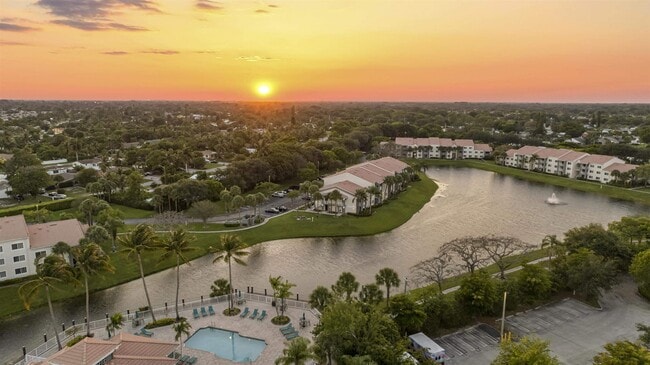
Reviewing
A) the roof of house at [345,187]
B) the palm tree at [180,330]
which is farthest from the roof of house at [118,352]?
the roof of house at [345,187]

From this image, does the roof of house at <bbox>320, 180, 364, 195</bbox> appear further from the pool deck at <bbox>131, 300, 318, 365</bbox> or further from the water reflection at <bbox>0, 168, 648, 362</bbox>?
the pool deck at <bbox>131, 300, 318, 365</bbox>

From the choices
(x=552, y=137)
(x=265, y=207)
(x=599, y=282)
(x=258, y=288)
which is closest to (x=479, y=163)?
(x=552, y=137)

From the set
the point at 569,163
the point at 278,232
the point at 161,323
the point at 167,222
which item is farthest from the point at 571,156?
the point at 161,323

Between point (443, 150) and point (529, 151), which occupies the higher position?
point (529, 151)

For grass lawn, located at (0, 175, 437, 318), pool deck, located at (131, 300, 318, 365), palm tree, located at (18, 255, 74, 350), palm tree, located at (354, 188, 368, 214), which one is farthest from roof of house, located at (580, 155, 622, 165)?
palm tree, located at (18, 255, 74, 350)

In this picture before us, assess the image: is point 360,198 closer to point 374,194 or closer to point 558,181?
point 374,194

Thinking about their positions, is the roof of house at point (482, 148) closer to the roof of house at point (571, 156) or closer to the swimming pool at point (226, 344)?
the roof of house at point (571, 156)

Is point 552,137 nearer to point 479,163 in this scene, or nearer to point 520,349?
point 479,163
